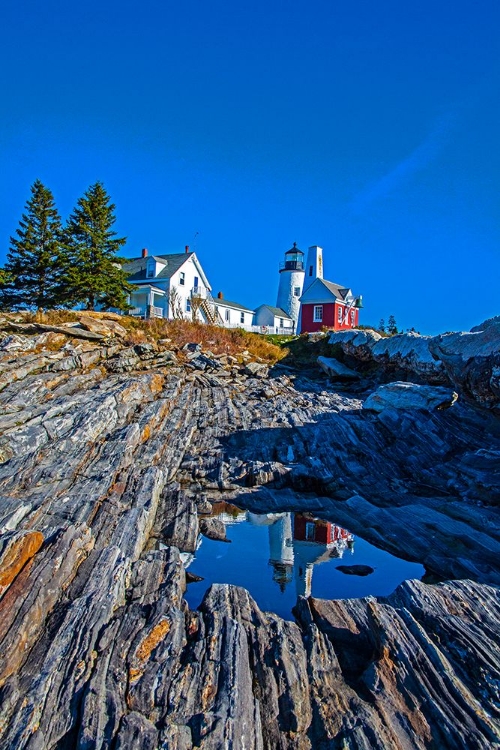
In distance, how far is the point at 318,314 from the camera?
5241 cm

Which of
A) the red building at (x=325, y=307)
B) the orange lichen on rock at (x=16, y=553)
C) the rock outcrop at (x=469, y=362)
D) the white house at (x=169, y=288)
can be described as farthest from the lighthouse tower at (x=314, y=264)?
the orange lichen on rock at (x=16, y=553)

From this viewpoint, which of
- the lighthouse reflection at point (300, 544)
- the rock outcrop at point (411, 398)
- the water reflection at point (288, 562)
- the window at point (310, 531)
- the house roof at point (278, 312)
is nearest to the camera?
the water reflection at point (288, 562)

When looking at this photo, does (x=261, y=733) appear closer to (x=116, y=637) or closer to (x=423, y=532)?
(x=116, y=637)

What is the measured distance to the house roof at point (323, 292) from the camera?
170 ft

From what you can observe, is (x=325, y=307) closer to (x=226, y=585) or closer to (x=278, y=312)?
(x=278, y=312)

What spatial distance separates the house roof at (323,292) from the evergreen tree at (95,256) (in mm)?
23122

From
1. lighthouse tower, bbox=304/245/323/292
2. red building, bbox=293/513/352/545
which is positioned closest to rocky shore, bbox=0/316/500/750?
red building, bbox=293/513/352/545

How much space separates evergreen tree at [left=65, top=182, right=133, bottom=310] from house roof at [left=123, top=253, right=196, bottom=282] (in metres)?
9.30

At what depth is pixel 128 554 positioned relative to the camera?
8.41 meters

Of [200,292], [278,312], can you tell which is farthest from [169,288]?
[278,312]

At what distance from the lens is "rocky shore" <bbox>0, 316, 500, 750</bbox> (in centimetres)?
471

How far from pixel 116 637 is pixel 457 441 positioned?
1299 cm

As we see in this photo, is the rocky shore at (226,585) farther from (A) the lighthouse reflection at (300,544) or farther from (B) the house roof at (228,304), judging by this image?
(B) the house roof at (228,304)

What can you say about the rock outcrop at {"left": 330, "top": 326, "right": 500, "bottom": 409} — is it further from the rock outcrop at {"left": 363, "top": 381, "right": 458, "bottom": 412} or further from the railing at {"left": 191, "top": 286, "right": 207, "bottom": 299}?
the railing at {"left": 191, "top": 286, "right": 207, "bottom": 299}
